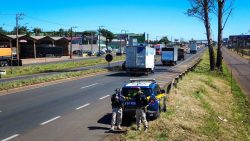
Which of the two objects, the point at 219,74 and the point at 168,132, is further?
the point at 219,74

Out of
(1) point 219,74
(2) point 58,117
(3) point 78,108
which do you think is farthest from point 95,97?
(1) point 219,74

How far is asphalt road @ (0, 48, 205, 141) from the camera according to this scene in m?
14.5

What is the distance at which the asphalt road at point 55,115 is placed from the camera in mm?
14477

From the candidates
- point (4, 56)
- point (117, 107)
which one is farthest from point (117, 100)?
point (4, 56)

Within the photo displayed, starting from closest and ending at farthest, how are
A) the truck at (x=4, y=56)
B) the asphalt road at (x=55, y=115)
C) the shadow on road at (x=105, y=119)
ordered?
the asphalt road at (x=55, y=115) < the shadow on road at (x=105, y=119) < the truck at (x=4, y=56)

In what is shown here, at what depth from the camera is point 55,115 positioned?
18375 mm

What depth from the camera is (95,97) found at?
81.1ft

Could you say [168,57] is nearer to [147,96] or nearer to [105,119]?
[105,119]

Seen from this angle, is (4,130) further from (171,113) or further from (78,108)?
(171,113)

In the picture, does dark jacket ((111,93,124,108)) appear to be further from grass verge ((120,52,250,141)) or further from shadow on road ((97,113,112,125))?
shadow on road ((97,113,112,125))

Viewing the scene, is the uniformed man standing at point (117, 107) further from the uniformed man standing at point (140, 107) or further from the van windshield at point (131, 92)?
the van windshield at point (131, 92)

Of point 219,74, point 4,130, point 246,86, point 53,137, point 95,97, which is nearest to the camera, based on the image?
point 53,137

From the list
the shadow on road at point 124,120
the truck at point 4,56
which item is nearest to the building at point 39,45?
the truck at point 4,56

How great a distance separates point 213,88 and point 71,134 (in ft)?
70.0
